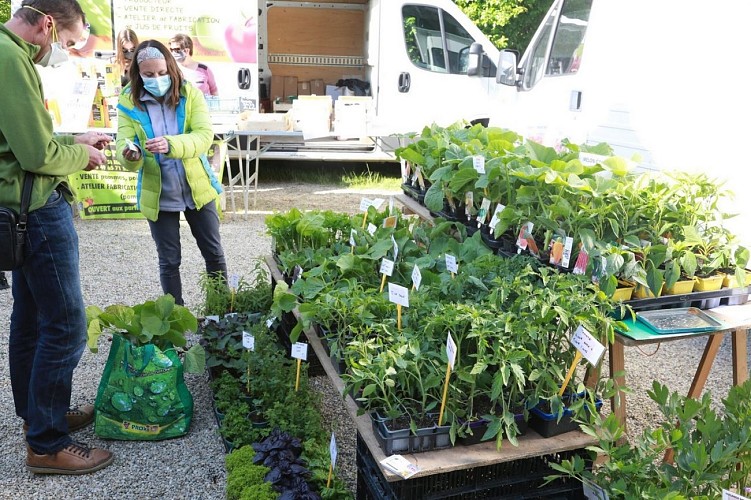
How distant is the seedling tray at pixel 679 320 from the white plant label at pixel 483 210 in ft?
2.88

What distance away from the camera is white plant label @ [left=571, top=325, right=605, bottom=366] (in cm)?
200

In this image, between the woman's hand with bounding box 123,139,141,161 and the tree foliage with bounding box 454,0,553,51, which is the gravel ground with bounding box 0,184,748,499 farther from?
the tree foliage with bounding box 454,0,553,51

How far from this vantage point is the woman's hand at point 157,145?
332 centimetres

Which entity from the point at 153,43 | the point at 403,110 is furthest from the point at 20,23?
the point at 403,110

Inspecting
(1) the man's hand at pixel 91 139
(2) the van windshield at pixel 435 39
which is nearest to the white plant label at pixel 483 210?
(1) the man's hand at pixel 91 139

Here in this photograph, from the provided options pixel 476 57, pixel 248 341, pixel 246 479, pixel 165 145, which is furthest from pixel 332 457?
pixel 476 57

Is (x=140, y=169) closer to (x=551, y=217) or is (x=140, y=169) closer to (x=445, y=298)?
(x=445, y=298)

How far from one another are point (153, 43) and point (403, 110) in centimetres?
498

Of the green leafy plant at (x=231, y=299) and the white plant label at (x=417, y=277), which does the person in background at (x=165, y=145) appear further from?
the white plant label at (x=417, y=277)

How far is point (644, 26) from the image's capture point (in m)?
4.24

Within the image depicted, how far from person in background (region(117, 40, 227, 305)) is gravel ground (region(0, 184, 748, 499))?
0.48 meters

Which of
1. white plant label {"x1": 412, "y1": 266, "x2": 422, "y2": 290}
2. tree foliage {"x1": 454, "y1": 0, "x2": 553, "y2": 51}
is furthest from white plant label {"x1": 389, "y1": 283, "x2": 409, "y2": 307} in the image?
tree foliage {"x1": 454, "y1": 0, "x2": 553, "y2": 51}

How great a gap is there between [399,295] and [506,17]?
13259mm

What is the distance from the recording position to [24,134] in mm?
2248
